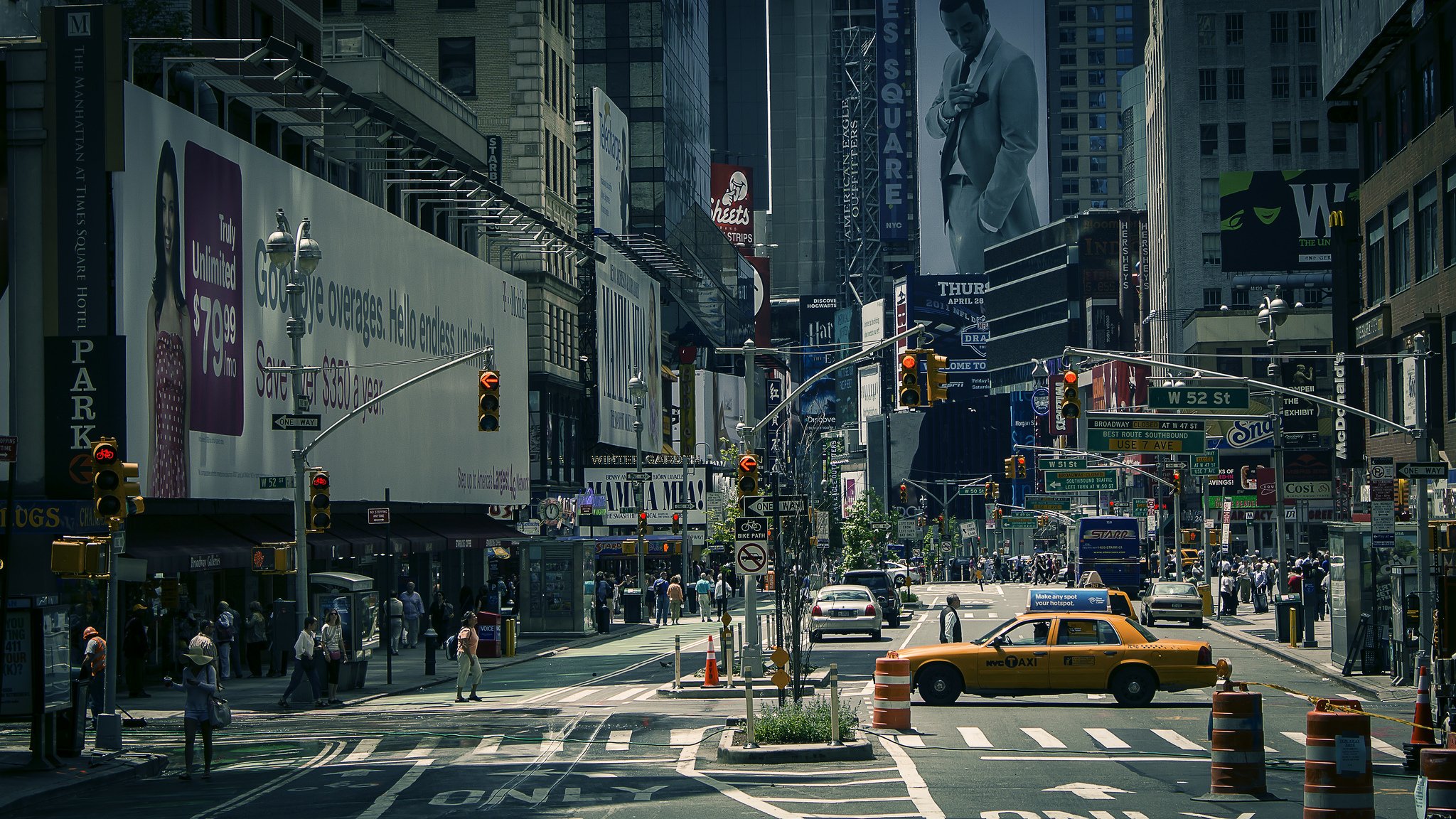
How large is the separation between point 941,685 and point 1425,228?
26927 millimetres

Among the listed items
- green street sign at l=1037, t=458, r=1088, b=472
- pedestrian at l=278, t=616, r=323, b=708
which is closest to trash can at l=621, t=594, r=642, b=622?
green street sign at l=1037, t=458, r=1088, b=472

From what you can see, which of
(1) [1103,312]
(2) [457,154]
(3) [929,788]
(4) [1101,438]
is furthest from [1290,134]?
(3) [929,788]

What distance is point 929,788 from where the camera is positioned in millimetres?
18562

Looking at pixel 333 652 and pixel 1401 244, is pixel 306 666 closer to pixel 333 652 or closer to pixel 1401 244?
pixel 333 652

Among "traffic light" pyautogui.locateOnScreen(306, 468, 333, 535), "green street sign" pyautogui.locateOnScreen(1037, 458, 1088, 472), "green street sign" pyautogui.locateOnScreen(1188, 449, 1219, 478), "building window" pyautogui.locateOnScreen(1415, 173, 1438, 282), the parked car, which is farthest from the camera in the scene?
"green street sign" pyautogui.locateOnScreen(1037, 458, 1088, 472)

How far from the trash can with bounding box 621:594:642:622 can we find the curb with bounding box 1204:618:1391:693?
63.9 feet

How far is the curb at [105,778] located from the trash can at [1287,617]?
2984 cm

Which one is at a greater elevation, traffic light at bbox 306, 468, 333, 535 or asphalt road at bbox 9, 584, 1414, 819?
traffic light at bbox 306, 468, 333, 535

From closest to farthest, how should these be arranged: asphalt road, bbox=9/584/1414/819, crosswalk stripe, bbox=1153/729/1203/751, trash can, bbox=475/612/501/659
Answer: asphalt road, bbox=9/584/1414/819 → crosswalk stripe, bbox=1153/729/1203/751 → trash can, bbox=475/612/501/659

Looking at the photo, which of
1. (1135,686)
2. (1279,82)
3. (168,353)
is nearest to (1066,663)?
(1135,686)

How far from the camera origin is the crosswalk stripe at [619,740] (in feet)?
77.7

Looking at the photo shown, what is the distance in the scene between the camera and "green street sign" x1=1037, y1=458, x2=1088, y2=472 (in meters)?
81.2

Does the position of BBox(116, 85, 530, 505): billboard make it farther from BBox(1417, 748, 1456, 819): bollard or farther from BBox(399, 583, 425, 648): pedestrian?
BBox(1417, 748, 1456, 819): bollard

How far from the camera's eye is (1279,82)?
12988cm
